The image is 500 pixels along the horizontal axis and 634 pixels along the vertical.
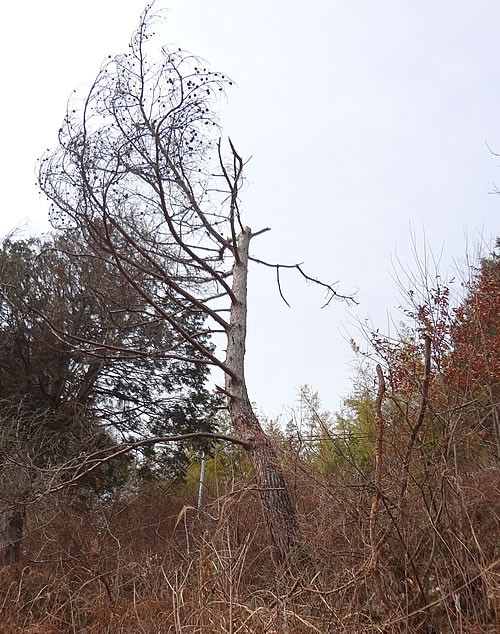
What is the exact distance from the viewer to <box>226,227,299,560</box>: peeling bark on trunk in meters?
6.12

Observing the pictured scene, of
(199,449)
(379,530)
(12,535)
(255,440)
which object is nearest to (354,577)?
(379,530)

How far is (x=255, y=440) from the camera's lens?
6699mm

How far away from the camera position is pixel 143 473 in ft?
39.1

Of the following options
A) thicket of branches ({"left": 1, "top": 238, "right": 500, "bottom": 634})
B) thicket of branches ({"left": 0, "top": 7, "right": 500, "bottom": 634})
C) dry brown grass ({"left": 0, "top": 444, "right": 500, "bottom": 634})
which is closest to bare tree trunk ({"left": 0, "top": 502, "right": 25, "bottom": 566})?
thicket of branches ({"left": 0, "top": 7, "right": 500, "bottom": 634})

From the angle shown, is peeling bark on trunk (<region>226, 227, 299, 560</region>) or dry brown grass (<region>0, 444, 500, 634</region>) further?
peeling bark on trunk (<region>226, 227, 299, 560</region>)

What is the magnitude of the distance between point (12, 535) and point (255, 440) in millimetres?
5203

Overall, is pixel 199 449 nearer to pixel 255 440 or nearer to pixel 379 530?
pixel 255 440

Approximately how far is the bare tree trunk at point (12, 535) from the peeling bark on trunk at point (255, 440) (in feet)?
13.9

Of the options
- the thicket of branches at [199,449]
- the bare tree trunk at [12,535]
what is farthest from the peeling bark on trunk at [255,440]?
the bare tree trunk at [12,535]

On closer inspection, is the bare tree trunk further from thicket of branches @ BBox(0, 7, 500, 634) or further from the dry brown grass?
the dry brown grass

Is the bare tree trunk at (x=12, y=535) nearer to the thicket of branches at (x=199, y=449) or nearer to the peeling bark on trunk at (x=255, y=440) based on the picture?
the thicket of branches at (x=199, y=449)

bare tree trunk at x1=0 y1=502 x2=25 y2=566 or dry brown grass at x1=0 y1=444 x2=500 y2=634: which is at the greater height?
bare tree trunk at x1=0 y1=502 x2=25 y2=566

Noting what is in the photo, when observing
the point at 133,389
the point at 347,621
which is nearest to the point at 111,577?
the point at 347,621

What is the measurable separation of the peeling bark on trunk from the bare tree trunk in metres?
4.24
